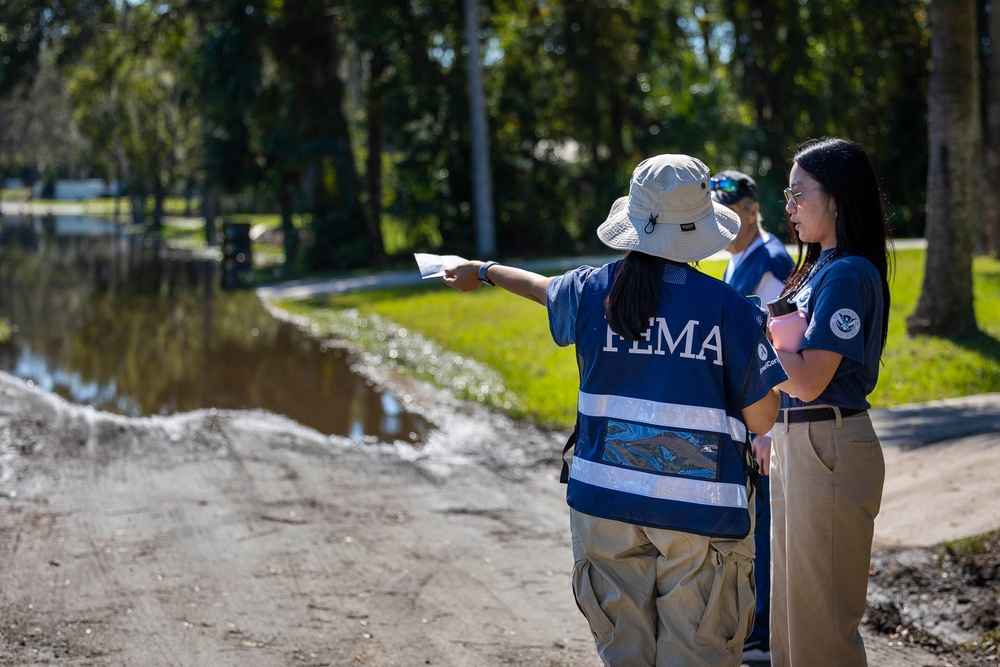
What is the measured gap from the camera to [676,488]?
294 centimetres

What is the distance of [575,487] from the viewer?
3.12 meters

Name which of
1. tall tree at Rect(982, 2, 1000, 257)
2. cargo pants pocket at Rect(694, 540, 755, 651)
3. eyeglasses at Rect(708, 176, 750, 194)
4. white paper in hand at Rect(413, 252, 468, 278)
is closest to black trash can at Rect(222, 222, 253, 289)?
tall tree at Rect(982, 2, 1000, 257)

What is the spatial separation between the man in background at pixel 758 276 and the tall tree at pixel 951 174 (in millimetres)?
6865

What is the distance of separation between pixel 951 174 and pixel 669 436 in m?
9.10

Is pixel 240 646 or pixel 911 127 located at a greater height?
pixel 911 127

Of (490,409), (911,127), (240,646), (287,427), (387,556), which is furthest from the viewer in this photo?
(911,127)

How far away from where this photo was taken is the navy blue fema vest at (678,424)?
9.64 feet

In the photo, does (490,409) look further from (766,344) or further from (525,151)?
(525,151)

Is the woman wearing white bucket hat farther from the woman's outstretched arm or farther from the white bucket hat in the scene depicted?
the woman's outstretched arm

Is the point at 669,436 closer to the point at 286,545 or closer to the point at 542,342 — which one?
the point at 286,545

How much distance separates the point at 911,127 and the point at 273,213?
37.3m

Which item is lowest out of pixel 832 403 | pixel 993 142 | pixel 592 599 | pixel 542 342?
pixel 542 342

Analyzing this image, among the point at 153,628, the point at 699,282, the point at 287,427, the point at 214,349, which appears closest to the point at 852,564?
the point at 699,282

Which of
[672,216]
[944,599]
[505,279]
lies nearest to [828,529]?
[672,216]
